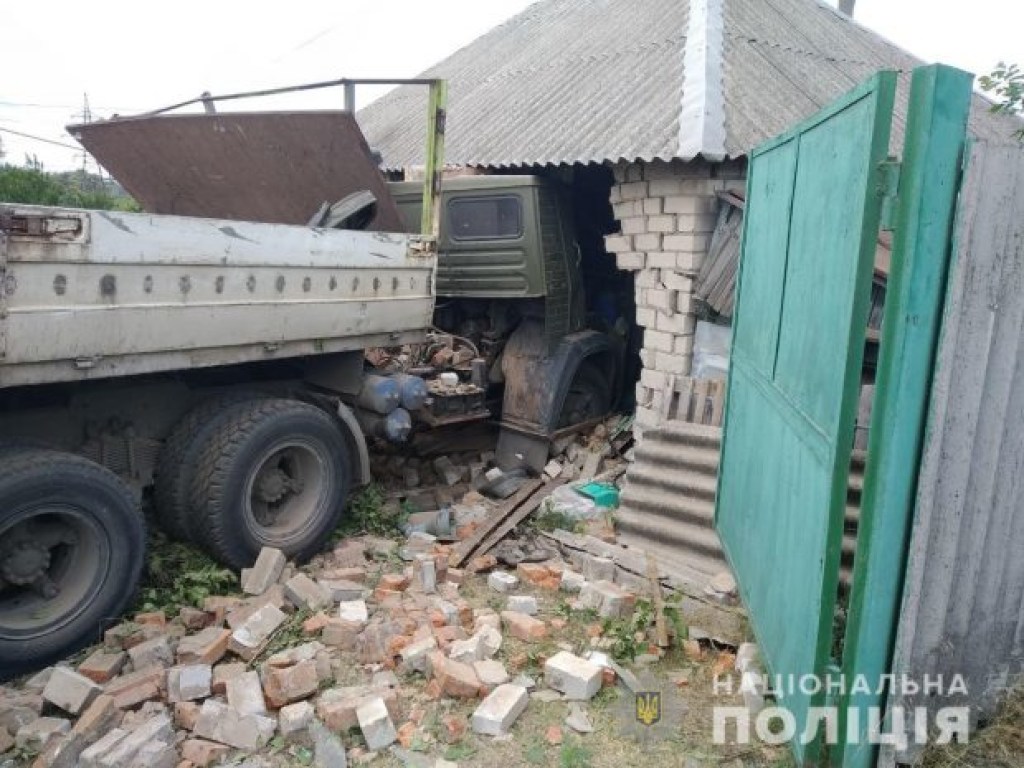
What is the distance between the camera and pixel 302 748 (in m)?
3.01

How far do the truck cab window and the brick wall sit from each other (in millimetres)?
812

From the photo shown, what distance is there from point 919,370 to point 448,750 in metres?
2.18

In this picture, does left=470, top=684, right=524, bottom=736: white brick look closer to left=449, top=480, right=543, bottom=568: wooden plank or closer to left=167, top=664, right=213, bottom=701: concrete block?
left=167, top=664, right=213, bottom=701: concrete block

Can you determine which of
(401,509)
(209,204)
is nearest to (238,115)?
(209,204)

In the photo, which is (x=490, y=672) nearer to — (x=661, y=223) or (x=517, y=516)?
(x=517, y=516)

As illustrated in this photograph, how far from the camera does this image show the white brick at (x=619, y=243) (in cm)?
620

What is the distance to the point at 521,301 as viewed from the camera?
6648 millimetres

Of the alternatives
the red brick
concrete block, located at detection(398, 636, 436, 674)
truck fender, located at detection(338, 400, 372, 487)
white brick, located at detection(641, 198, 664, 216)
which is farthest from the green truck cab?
concrete block, located at detection(398, 636, 436, 674)

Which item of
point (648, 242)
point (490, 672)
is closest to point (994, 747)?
point (490, 672)

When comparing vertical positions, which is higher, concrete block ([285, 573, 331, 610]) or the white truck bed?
the white truck bed

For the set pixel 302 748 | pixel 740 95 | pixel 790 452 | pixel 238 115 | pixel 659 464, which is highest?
pixel 740 95

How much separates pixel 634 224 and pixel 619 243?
0.20 metres

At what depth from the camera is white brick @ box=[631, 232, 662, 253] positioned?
5.93m

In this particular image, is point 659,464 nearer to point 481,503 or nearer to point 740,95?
point 481,503
